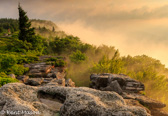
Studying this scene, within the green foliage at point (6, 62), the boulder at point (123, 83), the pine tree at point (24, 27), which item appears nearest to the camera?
the boulder at point (123, 83)

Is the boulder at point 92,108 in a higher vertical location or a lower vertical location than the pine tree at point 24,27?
lower

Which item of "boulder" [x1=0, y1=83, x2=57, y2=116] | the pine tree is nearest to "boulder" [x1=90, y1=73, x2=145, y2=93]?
"boulder" [x1=0, y1=83, x2=57, y2=116]

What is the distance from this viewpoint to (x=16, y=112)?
139 inches

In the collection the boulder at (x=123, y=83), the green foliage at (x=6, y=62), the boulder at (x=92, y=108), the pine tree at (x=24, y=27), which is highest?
the pine tree at (x=24, y=27)

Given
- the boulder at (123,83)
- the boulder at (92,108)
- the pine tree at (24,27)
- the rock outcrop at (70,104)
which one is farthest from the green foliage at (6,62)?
the pine tree at (24,27)

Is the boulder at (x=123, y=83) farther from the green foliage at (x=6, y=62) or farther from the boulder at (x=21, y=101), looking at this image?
the green foliage at (x=6, y=62)

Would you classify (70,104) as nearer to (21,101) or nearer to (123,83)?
(21,101)

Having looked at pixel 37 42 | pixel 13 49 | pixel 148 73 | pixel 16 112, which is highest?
pixel 37 42

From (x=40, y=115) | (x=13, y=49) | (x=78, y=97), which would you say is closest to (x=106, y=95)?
(x=78, y=97)

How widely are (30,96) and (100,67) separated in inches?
659

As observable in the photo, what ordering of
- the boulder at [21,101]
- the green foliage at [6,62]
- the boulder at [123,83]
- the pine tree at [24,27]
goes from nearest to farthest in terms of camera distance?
the boulder at [21,101] → the boulder at [123,83] → the green foliage at [6,62] → the pine tree at [24,27]

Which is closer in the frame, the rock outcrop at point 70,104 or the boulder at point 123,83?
the rock outcrop at point 70,104

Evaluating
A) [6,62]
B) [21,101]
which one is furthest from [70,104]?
[6,62]

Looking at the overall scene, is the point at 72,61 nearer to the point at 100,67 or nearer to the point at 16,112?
the point at 100,67
